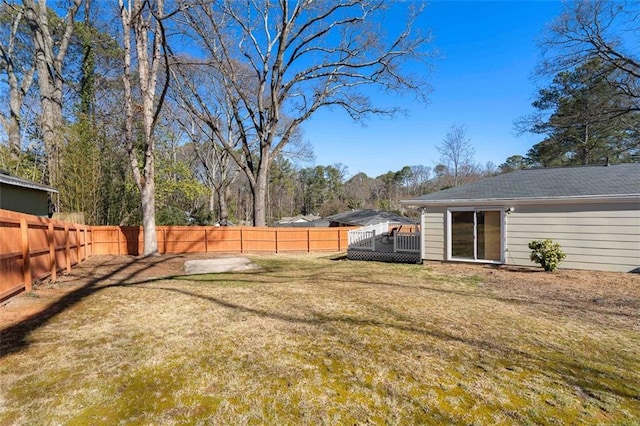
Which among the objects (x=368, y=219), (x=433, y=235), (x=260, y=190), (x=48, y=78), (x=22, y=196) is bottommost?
(x=433, y=235)

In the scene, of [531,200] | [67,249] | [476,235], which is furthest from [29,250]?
[531,200]

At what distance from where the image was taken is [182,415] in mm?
2287

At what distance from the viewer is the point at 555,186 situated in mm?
9273

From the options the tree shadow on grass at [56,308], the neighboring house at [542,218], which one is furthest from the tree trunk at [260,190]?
the neighboring house at [542,218]

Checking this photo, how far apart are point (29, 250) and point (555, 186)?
12.8 metres

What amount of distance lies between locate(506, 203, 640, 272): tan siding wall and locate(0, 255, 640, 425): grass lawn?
2523 millimetres

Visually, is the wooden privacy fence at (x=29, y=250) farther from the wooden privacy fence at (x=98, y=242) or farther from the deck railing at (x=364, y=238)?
the deck railing at (x=364, y=238)

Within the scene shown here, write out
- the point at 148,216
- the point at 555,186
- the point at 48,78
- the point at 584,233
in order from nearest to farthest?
the point at 584,233, the point at 555,186, the point at 148,216, the point at 48,78

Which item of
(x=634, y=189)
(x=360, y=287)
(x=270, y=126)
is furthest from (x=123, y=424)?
(x=270, y=126)

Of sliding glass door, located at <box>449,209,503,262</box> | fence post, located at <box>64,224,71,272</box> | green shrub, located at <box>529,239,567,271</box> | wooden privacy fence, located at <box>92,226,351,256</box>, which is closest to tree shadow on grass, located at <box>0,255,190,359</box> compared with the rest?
fence post, located at <box>64,224,71,272</box>

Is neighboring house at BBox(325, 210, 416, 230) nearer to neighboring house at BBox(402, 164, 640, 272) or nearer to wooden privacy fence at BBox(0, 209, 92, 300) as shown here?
neighboring house at BBox(402, 164, 640, 272)

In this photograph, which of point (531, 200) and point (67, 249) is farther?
point (531, 200)

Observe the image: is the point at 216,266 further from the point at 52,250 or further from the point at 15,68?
the point at 15,68

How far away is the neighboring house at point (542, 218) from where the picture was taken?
794 cm
